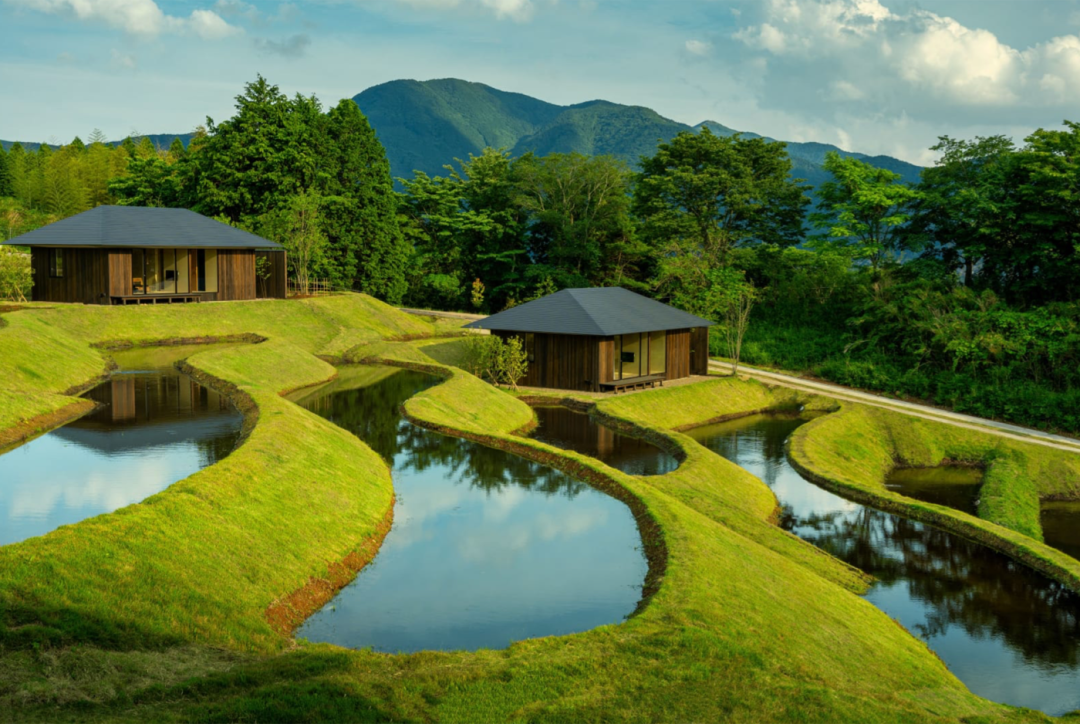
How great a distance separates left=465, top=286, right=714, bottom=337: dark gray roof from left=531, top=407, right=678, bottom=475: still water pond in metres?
4.21

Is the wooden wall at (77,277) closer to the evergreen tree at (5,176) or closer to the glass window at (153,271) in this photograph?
the glass window at (153,271)

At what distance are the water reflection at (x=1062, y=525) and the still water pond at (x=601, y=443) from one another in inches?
387

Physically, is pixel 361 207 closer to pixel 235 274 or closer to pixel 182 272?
pixel 235 274

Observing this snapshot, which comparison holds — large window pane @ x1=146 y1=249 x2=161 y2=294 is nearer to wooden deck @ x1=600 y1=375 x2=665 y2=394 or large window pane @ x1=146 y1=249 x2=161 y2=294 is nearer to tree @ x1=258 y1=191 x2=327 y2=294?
tree @ x1=258 y1=191 x2=327 y2=294

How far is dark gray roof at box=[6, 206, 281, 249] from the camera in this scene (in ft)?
127

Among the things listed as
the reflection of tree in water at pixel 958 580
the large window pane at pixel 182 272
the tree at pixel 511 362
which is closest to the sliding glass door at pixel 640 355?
the tree at pixel 511 362

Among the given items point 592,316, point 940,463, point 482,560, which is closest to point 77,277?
point 592,316

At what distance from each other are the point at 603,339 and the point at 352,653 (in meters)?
23.5

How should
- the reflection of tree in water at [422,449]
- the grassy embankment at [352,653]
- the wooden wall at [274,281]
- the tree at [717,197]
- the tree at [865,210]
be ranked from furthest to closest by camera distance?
the tree at [717,197]
the tree at [865,210]
the wooden wall at [274,281]
the reflection of tree in water at [422,449]
the grassy embankment at [352,653]

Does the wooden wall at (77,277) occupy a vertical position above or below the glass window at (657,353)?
above

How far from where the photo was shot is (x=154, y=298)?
1582 inches

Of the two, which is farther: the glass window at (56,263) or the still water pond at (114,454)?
the glass window at (56,263)

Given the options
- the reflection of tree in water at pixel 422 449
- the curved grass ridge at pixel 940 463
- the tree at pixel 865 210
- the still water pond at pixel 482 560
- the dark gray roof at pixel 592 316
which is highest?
the tree at pixel 865 210

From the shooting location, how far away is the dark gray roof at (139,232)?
3856 centimetres
